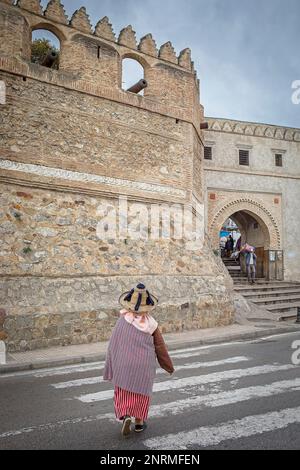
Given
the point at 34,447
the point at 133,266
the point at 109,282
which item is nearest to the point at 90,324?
the point at 109,282

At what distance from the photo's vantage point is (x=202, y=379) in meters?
6.41

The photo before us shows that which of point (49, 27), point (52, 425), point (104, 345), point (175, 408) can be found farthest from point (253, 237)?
point (52, 425)

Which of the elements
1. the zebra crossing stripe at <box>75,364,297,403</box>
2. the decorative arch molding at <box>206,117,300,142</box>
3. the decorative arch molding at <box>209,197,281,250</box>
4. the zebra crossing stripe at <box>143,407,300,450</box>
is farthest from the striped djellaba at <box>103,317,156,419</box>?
the decorative arch molding at <box>206,117,300,142</box>

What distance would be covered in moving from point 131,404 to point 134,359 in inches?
17.5

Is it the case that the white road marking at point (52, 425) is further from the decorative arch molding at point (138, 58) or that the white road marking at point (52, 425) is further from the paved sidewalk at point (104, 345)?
the decorative arch molding at point (138, 58)

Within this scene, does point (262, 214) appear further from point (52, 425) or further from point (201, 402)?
point (52, 425)

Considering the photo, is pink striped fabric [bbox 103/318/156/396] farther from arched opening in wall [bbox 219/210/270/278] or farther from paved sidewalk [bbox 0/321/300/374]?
arched opening in wall [bbox 219/210/270/278]

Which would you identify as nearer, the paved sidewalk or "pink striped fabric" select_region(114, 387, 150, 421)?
"pink striped fabric" select_region(114, 387, 150, 421)

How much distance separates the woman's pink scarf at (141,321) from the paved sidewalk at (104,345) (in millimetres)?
3766

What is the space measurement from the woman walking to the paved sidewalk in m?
3.59

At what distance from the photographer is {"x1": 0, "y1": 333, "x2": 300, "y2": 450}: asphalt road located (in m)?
3.95

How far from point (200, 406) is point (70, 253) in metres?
6.08

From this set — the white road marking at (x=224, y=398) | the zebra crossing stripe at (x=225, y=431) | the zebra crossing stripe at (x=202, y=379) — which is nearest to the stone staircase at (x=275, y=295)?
the zebra crossing stripe at (x=202, y=379)

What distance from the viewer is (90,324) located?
9578 mm
